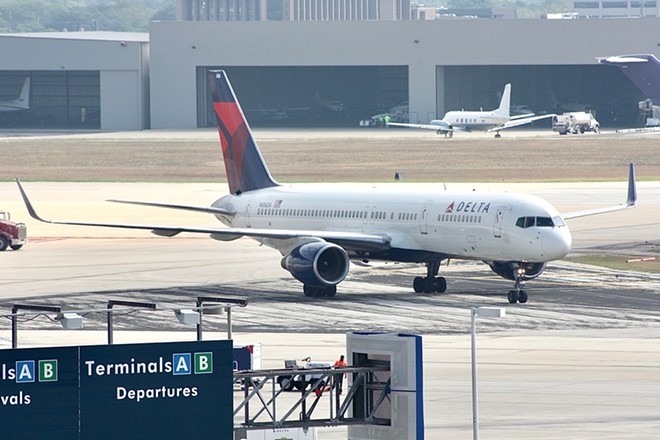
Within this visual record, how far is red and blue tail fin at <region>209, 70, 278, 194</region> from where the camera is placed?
6194 centimetres

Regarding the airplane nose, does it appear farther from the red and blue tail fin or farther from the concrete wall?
the concrete wall

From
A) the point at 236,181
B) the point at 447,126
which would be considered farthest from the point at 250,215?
the point at 447,126

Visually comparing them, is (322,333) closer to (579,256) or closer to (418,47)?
(579,256)

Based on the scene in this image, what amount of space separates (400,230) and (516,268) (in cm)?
446

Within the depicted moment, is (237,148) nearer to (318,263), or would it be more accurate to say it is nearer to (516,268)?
(318,263)

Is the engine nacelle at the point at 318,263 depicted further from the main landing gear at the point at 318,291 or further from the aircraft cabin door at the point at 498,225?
the aircraft cabin door at the point at 498,225

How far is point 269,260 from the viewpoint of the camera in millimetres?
66938

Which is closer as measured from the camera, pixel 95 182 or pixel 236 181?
pixel 236 181

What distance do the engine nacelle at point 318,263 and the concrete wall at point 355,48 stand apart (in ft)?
454

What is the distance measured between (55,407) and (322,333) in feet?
80.4

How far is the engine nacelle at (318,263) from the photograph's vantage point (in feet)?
171

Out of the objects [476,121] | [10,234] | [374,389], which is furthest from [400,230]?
[476,121]

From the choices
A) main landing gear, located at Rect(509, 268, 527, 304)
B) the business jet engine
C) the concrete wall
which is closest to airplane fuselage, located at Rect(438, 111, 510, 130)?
the concrete wall

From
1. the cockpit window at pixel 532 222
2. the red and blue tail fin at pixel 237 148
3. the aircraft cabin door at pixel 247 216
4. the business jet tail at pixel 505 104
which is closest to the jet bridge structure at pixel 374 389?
the cockpit window at pixel 532 222
